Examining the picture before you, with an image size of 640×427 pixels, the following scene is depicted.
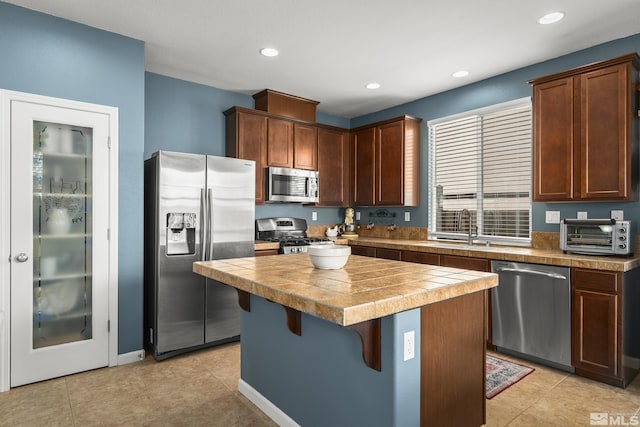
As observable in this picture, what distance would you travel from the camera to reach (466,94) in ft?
14.2

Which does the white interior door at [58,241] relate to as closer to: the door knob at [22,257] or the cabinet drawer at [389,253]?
the door knob at [22,257]

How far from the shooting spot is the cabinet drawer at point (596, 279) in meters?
2.65

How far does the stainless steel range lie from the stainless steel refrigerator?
0.72m

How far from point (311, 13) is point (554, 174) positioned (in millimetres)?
2451

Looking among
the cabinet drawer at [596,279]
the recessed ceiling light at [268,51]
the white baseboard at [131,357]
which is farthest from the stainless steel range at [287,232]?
the cabinet drawer at [596,279]

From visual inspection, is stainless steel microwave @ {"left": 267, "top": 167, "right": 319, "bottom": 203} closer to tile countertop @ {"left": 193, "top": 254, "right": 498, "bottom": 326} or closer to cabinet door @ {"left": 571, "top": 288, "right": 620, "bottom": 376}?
tile countertop @ {"left": 193, "top": 254, "right": 498, "bottom": 326}

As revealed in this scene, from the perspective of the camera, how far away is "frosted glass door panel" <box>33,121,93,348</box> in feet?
9.29

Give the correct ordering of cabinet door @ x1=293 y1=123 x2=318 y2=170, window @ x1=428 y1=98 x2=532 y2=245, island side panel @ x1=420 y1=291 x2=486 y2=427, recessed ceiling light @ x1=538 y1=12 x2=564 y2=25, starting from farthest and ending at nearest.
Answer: cabinet door @ x1=293 y1=123 x2=318 y2=170, window @ x1=428 y1=98 x2=532 y2=245, recessed ceiling light @ x1=538 y1=12 x2=564 y2=25, island side panel @ x1=420 y1=291 x2=486 y2=427

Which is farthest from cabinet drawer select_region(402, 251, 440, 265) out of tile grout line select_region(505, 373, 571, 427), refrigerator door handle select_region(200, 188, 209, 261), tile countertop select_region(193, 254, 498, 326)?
refrigerator door handle select_region(200, 188, 209, 261)

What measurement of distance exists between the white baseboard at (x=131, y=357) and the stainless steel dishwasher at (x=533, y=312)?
3.11 metres

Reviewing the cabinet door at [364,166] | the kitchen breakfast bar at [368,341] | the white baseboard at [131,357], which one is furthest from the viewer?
the cabinet door at [364,166]

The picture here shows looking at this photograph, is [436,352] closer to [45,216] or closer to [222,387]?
[222,387]

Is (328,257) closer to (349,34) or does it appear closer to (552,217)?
(349,34)

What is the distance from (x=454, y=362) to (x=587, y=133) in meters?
2.36
